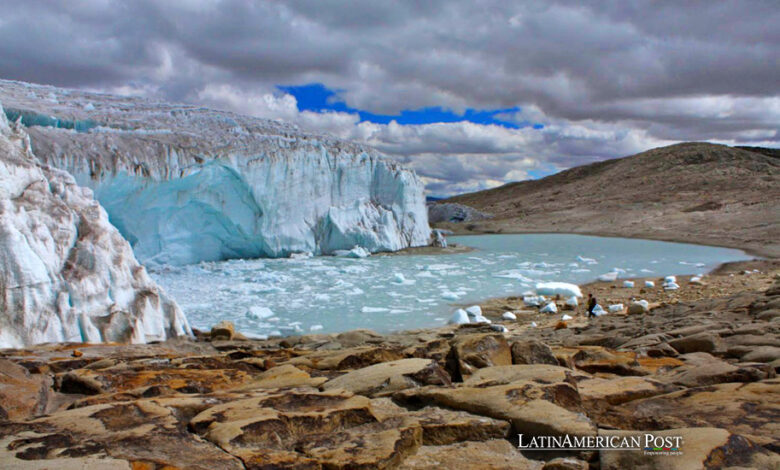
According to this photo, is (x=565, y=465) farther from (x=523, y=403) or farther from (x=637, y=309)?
(x=637, y=309)

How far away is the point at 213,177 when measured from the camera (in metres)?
16.6

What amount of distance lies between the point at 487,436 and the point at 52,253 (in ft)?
22.6

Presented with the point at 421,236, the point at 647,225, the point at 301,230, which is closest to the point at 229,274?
the point at 301,230

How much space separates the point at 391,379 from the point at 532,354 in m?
1.49

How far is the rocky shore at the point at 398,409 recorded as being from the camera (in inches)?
92.0

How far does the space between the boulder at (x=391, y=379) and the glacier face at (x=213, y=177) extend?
12.2 meters

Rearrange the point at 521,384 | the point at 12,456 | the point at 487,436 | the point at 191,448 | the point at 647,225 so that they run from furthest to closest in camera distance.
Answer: the point at 647,225
the point at 521,384
the point at 487,436
the point at 191,448
the point at 12,456

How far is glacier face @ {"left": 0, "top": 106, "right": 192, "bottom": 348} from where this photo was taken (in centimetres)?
630

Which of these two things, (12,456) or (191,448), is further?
(191,448)

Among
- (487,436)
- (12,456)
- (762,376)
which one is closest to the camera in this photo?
(12,456)

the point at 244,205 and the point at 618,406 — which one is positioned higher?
the point at 244,205

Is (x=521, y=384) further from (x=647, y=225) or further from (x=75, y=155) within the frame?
(x=647, y=225)

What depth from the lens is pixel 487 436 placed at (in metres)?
2.69

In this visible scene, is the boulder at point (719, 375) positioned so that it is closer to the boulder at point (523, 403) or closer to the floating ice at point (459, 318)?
the boulder at point (523, 403)
